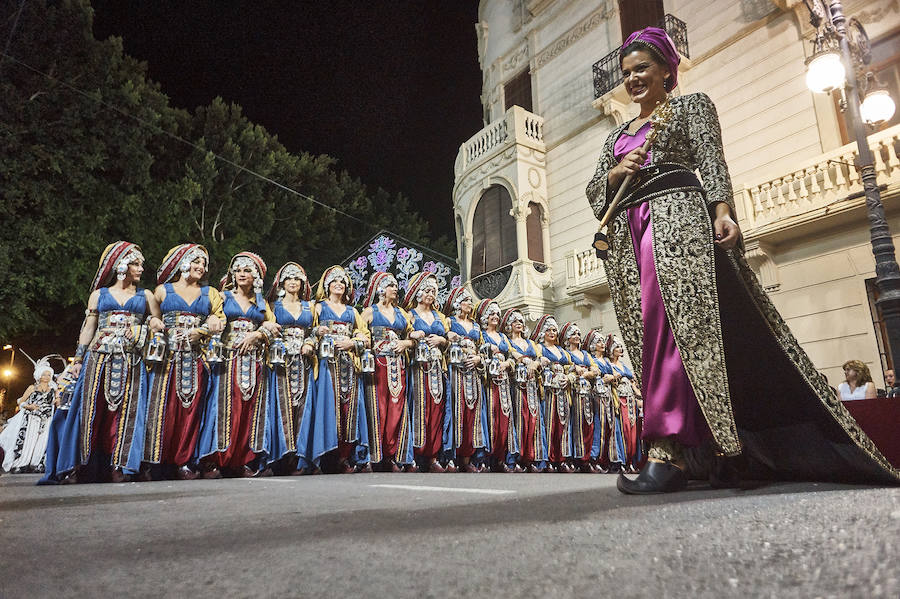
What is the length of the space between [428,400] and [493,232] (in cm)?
1083

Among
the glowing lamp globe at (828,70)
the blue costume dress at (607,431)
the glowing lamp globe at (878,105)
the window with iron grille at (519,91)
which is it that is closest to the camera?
the glowing lamp globe at (828,70)

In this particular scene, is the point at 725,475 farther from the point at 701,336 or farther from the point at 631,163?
the point at 631,163

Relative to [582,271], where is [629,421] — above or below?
below

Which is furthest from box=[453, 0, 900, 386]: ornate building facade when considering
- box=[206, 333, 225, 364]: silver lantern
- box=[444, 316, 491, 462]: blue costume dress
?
box=[206, 333, 225, 364]: silver lantern

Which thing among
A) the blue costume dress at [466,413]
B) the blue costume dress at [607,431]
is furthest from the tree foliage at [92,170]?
the blue costume dress at [607,431]

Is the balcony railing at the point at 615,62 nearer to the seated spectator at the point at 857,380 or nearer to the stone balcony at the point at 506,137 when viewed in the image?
the stone balcony at the point at 506,137

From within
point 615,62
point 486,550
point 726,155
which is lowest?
point 486,550

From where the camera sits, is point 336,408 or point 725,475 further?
point 336,408

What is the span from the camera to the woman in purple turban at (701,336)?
2225 millimetres

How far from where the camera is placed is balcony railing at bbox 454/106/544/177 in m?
16.1

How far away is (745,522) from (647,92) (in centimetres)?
204

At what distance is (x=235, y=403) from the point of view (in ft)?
17.4

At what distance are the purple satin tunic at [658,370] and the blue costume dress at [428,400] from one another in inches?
161

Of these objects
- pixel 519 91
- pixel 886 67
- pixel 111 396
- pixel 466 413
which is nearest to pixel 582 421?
pixel 466 413
